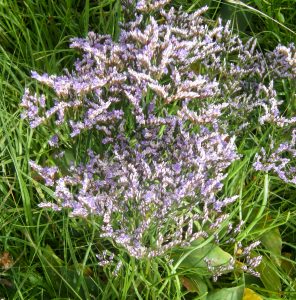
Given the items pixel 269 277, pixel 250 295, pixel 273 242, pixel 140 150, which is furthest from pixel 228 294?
pixel 140 150

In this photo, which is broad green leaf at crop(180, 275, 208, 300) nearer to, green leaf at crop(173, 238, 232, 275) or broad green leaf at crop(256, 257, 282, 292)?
green leaf at crop(173, 238, 232, 275)

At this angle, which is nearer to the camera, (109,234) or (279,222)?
(109,234)

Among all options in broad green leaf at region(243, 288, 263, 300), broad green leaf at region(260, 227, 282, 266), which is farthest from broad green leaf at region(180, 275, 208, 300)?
broad green leaf at region(260, 227, 282, 266)

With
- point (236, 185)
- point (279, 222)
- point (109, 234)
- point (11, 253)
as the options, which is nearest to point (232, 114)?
point (236, 185)

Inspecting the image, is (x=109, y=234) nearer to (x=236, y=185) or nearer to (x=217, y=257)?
(x=217, y=257)

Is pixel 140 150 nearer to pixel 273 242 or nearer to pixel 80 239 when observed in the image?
pixel 80 239

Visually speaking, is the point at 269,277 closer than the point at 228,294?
No
